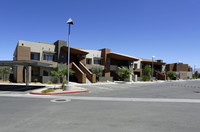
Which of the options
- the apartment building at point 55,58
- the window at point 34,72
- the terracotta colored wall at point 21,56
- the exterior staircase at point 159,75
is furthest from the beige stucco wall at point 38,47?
the exterior staircase at point 159,75

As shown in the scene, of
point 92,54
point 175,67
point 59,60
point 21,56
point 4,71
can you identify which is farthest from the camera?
point 175,67

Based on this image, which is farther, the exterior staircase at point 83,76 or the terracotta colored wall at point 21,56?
the exterior staircase at point 83,76

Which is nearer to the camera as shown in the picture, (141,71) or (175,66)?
(141,71)

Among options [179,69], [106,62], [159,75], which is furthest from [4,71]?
[179,69]

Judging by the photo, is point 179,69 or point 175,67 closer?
point 175,67

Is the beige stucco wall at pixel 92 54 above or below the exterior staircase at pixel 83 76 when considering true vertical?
above

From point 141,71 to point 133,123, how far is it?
40.1 meters

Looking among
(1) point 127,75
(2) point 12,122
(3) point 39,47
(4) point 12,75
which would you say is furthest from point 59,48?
(2) point 12,122

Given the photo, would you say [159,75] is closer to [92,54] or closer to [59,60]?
[92,54]

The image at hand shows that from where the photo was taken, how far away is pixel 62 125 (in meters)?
5.55

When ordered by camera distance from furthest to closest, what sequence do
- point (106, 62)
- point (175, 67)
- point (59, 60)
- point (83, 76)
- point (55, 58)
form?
point (175, 67) → point (106, 62) → point (55, 58) → point (59, 60) → point (83, 76)

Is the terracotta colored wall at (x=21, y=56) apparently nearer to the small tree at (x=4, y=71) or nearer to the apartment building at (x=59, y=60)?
the apartment building at (x=59, y=60)

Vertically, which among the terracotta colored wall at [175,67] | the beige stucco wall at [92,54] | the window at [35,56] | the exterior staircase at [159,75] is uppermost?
the beige stucco wall at [92,54]

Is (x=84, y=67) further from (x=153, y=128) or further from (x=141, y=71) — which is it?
(x=153, y=128)
